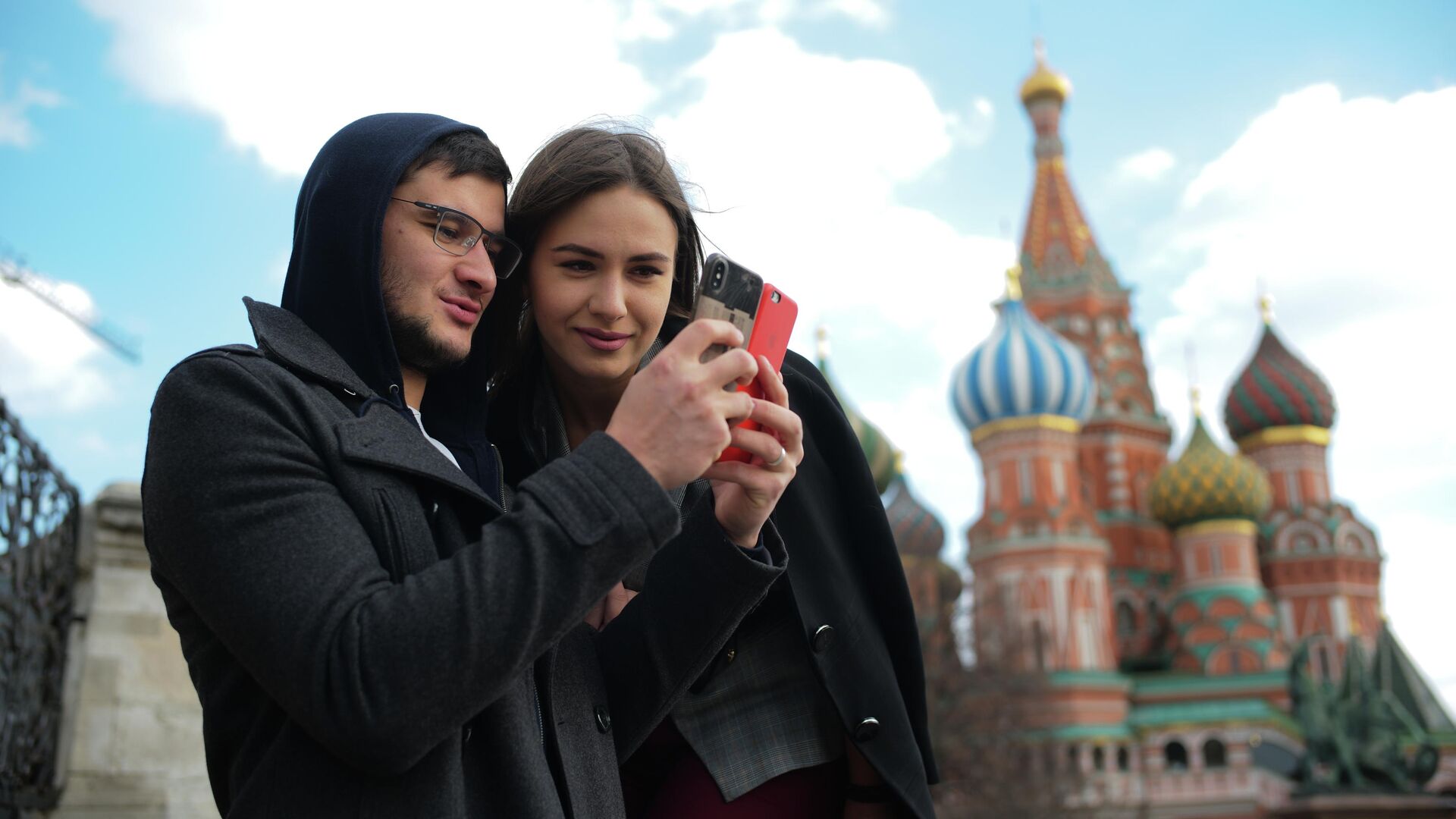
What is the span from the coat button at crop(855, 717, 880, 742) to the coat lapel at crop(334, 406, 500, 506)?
76 cm

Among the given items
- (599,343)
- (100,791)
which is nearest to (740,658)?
(599,343)

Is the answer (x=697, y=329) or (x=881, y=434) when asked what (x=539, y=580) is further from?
(x=881, y=434)

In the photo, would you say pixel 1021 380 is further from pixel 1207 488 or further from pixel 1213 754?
pixel 1213 754

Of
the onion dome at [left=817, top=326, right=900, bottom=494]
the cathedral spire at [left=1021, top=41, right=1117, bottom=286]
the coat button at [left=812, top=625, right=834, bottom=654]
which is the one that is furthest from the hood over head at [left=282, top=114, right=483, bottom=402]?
the cathedral spire at [left=1021, top=41, right=1117, bottom=286]

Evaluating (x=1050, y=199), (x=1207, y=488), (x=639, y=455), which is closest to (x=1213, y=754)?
(x=1207, y=488)

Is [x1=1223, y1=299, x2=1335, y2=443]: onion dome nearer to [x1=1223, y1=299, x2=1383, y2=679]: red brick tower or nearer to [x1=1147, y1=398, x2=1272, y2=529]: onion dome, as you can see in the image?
[x1=1223, y1=299, x2=1383, y2=679]: red brick tower

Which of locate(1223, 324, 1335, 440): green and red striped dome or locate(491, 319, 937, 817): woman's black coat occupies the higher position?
locate(1223, 324, 1335, 440): green and red striped dome

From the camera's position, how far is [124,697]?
4.53 m

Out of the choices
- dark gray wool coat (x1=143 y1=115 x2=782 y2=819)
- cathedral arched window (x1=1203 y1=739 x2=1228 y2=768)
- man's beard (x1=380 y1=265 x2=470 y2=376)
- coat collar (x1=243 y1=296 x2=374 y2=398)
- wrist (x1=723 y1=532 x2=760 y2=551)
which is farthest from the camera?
cathedral arched window (x1=1203 y1=739 x2=1228 y2=768)

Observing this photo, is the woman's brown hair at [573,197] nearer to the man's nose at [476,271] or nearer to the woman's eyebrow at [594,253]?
the woman's eyebrow at [594,253]

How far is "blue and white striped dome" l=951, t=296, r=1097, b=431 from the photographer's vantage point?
105 feet

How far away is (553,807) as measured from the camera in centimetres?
155

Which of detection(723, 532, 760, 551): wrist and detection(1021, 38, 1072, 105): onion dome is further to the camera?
detection(1021, 38, 1072, 105): onion dome

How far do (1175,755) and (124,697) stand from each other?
28.6m
